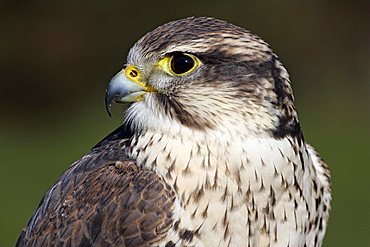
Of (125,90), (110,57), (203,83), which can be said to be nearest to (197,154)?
(203,83)

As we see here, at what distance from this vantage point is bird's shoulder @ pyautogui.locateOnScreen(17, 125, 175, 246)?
15.9ft

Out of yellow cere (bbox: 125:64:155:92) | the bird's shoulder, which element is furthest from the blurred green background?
yellow cere (bbox: 125:64:155:92)

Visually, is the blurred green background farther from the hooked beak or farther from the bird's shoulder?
the hooked beak

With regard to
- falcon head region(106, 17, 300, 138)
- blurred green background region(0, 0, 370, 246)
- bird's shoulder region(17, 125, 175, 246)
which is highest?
falcon head region(106, 17, 300, 138)

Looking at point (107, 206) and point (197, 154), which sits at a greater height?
point (197, 154)

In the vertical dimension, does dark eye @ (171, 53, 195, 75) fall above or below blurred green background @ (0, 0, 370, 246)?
above

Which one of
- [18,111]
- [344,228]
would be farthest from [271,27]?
[344,228]

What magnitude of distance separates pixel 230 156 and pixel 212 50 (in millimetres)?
465

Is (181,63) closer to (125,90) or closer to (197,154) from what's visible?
(125,90)

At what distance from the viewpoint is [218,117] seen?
15.9ft

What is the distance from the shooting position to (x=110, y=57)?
14414 millimetres

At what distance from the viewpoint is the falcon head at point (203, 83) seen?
4.85m

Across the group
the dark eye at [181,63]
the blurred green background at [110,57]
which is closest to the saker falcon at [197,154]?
the dark eye at [181,63]

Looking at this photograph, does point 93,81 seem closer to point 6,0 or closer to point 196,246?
point 6,0
